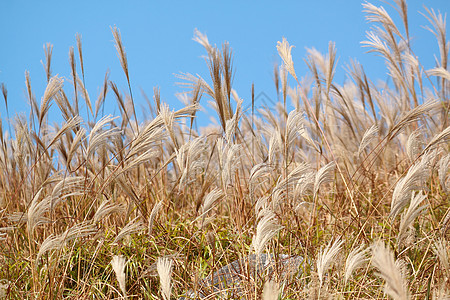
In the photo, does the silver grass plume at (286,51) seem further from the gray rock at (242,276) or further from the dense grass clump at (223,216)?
the gray rock at (242,276)

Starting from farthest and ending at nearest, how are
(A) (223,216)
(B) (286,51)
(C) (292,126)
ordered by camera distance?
(A) (223,216)
(B) (286,51)
(C) (292,126)

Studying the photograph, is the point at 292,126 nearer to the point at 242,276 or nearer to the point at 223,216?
the point at 242,276

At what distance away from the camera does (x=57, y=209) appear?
12.0ft

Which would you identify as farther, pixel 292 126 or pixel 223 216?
pixel 223 216

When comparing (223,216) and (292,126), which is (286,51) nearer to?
(292,126)

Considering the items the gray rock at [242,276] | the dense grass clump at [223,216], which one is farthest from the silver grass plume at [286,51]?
the gray rock at [242,276]

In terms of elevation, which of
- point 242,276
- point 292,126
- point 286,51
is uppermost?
point 286,51

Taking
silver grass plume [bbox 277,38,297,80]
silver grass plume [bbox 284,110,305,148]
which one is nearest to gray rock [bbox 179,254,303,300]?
silver grass plume [bbox 284,110,305,148]

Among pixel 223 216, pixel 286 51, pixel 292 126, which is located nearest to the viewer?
pixel 292 126

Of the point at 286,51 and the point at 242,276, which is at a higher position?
the point at 286,51

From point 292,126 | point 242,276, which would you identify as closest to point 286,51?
point 292,126

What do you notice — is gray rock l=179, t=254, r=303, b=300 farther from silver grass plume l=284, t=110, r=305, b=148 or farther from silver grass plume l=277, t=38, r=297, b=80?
silver grass plume l=277, t=38, r=297, b=80

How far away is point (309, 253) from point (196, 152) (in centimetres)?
107

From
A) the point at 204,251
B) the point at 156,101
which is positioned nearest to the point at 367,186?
the point at 204,251
